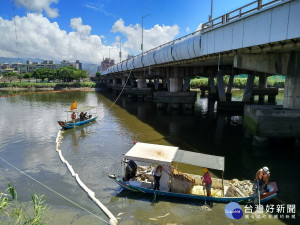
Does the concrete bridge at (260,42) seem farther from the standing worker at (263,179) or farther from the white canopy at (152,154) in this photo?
the white canopy at (152,154)

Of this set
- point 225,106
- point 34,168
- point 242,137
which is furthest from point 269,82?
point 34,168

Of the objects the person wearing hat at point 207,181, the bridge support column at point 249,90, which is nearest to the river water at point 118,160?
the person wearing hat at point 207,181

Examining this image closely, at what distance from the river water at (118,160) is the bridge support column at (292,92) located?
4250 mm

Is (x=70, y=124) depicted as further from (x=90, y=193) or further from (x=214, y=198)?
(x=214, y=198)

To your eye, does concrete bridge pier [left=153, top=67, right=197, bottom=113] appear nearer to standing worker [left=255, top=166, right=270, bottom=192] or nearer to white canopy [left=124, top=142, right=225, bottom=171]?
white canopy [left=124, top=142, right=225, bottom=171]

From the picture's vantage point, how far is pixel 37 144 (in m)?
22.7

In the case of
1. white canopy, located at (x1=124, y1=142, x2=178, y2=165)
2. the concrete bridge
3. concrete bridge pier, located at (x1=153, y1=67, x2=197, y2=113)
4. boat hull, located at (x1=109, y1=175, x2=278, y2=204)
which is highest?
the concrete bridge

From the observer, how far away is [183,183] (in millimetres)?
12531

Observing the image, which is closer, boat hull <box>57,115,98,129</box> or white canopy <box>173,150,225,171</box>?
white canopy <box>173,150,225,171</box>

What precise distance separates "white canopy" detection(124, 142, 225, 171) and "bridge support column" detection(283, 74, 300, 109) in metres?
9.97

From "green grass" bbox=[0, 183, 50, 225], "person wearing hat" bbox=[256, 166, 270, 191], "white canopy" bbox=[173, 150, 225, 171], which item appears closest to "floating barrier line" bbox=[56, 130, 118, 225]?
"green grass" bbox=[0, 183, 50, 225]

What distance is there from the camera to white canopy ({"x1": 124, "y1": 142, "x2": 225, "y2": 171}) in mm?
12262

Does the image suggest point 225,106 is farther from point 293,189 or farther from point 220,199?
point 220,199

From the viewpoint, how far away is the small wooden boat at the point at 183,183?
39.2ft
